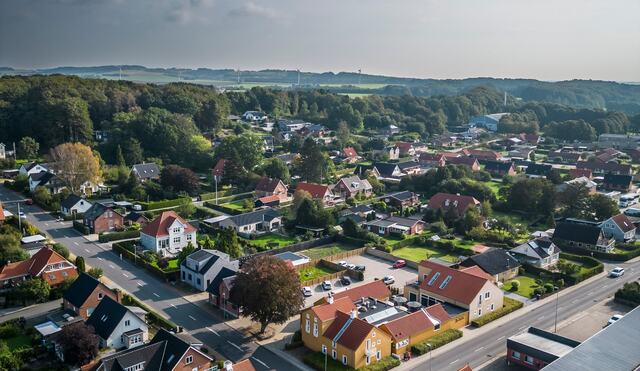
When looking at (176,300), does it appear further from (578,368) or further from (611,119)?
(611,119)

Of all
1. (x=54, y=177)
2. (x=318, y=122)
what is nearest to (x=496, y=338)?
(x=54, y=177)

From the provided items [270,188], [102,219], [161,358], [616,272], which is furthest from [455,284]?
[270,188]

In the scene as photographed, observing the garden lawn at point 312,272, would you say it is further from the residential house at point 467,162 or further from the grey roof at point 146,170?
the residential house at point 467,162

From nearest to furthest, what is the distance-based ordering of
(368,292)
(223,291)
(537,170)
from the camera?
(223,291)
(368,292)
(537,170)

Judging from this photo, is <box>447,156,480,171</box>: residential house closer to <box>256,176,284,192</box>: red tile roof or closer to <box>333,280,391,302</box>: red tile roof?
<box>256,176,284,192</box>: red tile roof

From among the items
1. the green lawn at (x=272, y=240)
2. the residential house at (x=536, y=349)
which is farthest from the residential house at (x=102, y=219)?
the residential house at (x=536, y=349)

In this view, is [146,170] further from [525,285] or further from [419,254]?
[525,285]
